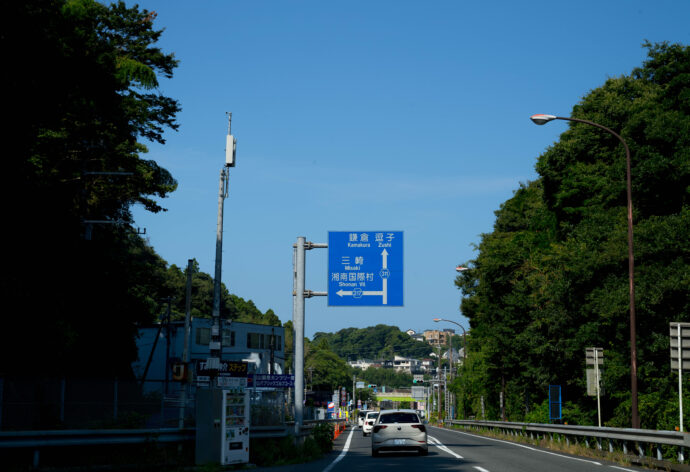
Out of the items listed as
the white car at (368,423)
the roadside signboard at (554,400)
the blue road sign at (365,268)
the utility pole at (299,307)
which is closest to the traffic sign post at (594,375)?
the blue road sign at (365,268)

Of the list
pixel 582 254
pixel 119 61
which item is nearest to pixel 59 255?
pixel 119 61

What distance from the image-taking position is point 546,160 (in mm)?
50406

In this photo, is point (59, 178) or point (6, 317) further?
point (59, 178)

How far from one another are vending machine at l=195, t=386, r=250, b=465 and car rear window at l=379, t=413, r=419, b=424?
6.71 meters

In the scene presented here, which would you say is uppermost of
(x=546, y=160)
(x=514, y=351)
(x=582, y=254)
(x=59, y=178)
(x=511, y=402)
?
(x=546, y=160)

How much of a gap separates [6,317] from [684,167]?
89.0ft

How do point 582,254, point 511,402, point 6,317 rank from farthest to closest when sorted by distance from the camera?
point 511,402, point 582,254, point 6,317

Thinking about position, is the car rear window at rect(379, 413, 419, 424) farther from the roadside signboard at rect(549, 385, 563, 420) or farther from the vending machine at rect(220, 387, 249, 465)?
the roadside signboard at rect(549, 385, 563, 420)

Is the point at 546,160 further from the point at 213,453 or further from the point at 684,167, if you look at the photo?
the point at 213,453

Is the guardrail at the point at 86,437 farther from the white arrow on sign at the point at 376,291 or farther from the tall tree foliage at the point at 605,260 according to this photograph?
the tall tree foliage at the point at 605,260

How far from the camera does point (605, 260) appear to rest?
3394 cm

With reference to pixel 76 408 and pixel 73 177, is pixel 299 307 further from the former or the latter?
pixel 73 177

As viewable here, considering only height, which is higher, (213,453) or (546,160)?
(546,160)

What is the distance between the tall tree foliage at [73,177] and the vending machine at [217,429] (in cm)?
655
